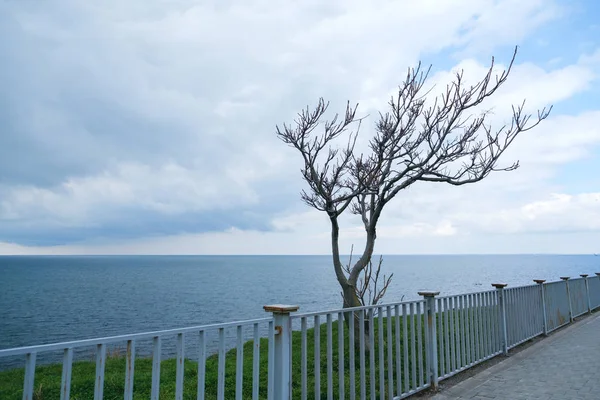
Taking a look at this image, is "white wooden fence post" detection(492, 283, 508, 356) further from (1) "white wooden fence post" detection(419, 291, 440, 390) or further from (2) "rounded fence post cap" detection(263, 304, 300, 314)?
(2) "rounded fence post cap" detection(263, 304, 300, 314)

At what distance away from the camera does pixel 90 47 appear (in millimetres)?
12141

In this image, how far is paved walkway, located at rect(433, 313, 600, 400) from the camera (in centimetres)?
475

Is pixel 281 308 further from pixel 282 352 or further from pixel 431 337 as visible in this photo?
pixel 431 337

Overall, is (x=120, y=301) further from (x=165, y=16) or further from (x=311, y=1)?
(x=311, y=1)

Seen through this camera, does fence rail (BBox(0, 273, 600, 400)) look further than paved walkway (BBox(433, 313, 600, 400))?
No

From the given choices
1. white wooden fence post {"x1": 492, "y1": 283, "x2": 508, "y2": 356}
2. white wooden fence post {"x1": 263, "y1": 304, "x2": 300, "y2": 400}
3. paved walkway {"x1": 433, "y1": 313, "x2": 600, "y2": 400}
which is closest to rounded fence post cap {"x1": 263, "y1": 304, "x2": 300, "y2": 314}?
white wooden fence post {"x1": 263, "y1": 304, "x2": 300, "y2": 400}

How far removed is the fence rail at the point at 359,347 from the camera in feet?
8.77


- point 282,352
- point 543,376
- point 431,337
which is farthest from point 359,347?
point 282,352

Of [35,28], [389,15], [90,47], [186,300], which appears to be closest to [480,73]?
[389,15]

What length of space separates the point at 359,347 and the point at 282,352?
4175mm

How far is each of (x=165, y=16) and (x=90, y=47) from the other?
3370 mm

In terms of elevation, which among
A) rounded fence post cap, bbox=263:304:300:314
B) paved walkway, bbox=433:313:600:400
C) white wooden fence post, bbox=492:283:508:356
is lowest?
paved walkway, bbox=433:313:600:400

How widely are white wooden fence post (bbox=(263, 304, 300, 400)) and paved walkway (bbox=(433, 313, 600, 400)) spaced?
237 centimetres

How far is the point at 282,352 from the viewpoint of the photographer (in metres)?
3.33
